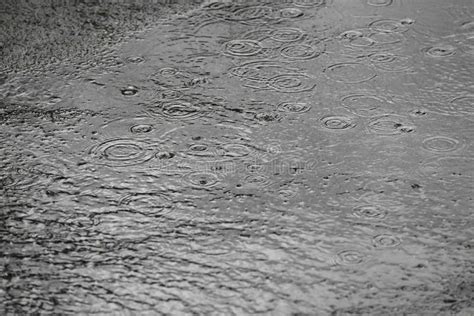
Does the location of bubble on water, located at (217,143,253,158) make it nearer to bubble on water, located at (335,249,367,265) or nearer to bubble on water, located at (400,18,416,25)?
bubble on water, located at (335,249,367,265)

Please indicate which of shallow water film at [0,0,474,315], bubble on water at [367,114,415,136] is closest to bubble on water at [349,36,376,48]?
shallow water film at [0,0,474,315]

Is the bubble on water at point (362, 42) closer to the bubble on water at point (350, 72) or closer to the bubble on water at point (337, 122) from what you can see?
the bubble on water at point (350, 72)

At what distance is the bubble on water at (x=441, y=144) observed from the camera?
7.96 ft

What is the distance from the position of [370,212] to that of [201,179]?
19.9 inches

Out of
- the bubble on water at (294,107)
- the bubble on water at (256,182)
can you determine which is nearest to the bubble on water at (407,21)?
the bubble on water at (294,107)

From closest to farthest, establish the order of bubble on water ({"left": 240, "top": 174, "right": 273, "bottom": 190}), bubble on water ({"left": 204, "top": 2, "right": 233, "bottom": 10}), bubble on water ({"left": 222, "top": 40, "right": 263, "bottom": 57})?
1. bubble on water ({"left": 240, "top": 174, "right": 273, "bottom": 190})
2. bubble on water ({"left": 222, "top": 40, "right": 263, "bottom": 57})
3. bubble on water ({"left": 204, "top": 2, "right": 233, "bottom": 10})

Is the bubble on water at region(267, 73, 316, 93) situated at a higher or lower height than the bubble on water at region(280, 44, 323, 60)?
lower

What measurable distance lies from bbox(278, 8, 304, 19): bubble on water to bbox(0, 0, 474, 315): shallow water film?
0.15 feet

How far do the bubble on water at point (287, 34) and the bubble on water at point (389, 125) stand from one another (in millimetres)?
658

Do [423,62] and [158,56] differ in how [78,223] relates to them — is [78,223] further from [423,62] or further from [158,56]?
[423,62]

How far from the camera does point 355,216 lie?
7.04ft

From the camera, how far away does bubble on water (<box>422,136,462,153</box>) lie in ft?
7.96

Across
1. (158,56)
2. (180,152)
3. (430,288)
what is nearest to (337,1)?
(158,56)

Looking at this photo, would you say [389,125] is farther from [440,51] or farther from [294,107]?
[440,51]
